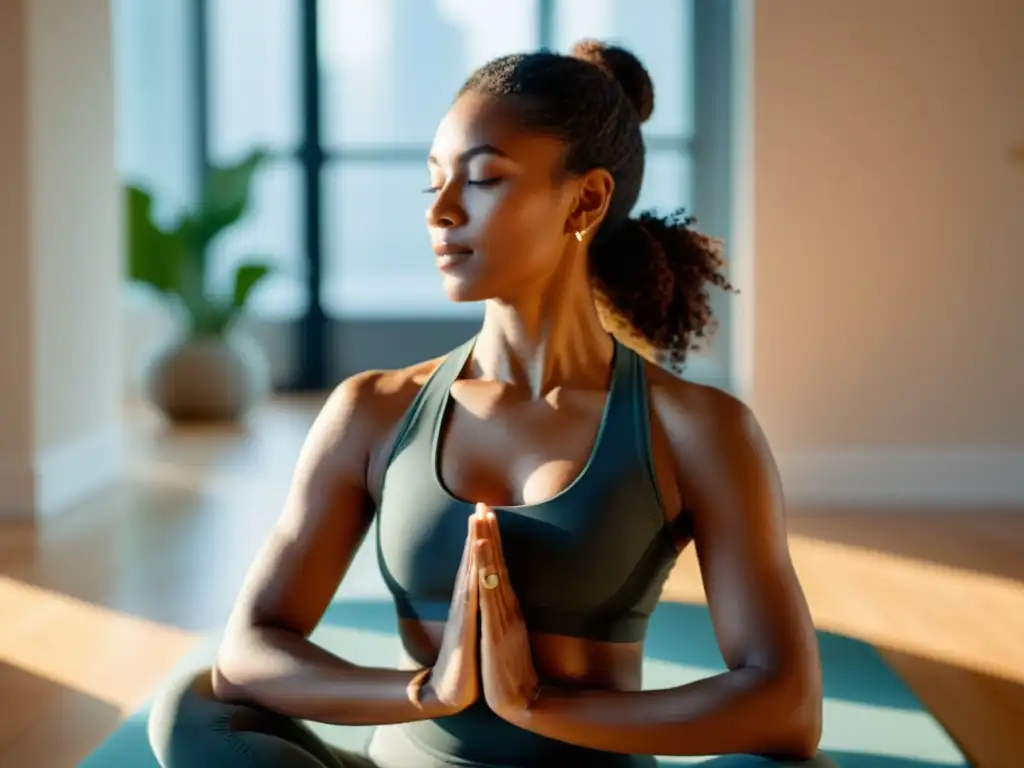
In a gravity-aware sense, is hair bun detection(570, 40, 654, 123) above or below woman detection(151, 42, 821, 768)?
above

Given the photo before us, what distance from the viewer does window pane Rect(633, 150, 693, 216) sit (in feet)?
21.7

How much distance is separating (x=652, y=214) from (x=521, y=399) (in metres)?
0.28

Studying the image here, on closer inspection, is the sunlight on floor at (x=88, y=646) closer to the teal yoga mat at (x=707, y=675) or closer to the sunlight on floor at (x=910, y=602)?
the teal yoga mat at (x=707, y=675)

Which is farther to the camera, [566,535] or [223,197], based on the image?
[223,197]

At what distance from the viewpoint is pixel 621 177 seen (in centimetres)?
132

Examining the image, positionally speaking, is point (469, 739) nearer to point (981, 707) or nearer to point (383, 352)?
point (981, 707)

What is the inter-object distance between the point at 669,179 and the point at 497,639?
5733mm

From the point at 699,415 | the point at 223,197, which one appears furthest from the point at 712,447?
the point at 223,197

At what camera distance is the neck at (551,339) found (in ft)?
4.27

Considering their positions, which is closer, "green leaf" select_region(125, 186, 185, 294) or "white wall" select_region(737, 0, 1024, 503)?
"white wall" select_region(737, 0, 1024, 503)

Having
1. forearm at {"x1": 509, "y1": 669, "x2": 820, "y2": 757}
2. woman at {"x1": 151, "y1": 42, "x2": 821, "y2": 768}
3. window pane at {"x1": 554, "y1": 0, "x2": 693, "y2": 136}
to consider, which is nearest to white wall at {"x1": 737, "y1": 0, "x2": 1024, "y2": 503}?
woman at {"x1": 151, "y1": 42, "x2": 821, "y2": 768}

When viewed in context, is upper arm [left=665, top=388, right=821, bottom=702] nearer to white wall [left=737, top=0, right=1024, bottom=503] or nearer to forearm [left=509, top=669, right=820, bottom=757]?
forearm [left=509, top=669, right=820, bottom=757]

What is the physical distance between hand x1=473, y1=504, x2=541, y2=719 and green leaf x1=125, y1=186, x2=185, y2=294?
15.2 feet

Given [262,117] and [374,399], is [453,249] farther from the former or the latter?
[262,117]
